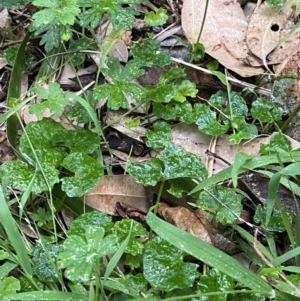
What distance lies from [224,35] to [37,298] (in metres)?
1.08

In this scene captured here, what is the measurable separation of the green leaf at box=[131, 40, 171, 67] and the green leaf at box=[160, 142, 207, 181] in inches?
13.5

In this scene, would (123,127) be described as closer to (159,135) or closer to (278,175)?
(159,135)

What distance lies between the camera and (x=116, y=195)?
1.53 m

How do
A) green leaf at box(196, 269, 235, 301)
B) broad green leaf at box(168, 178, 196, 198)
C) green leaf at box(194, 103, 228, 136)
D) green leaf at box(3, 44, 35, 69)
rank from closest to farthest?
green leaf at box(196, 269, 235, 301) < broad green leaf at box(168, 178, 196, 198) < green leaf at box(194, 103, 228, 136) < green leaf at box(3, 44, 35, 69)

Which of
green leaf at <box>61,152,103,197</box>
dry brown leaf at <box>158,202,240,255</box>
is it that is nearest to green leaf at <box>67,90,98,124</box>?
green leaf at <box>61,152,103,197</box>

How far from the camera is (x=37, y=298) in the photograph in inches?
47.1

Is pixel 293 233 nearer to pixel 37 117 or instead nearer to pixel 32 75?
pixel 37 117

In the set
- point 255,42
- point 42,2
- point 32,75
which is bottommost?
point 32,75

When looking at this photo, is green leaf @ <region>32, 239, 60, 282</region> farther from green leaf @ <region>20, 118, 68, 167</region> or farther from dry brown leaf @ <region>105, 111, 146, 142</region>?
dry brown leaf @ <region>105, 111, 146, 142</region>

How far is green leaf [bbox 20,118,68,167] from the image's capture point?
1.49 meters

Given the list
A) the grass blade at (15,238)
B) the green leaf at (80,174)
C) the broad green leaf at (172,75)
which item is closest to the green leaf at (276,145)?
the broad green leaf at (172,75)

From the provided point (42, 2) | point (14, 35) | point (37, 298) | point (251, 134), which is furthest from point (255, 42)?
point (37, 298)

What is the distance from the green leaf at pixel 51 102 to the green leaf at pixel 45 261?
1.32ft

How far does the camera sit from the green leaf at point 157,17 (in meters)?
1.74
